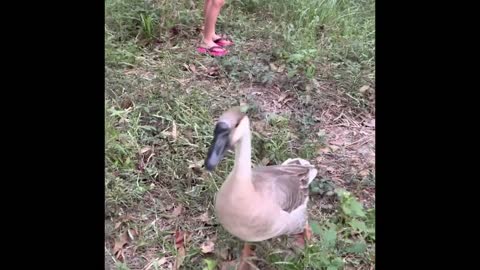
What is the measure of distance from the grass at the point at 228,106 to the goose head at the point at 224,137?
1.32ft

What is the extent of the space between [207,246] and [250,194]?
0.33 metres

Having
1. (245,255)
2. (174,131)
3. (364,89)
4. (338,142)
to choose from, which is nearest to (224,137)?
(245,255)

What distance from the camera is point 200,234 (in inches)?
71.6

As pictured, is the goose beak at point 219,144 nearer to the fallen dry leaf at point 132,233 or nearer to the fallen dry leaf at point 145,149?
the fallen dry leaf at point 132,233

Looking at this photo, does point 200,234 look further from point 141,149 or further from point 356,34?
point 356,34

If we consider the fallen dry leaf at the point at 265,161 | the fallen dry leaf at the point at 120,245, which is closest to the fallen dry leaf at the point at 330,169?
the fallen dry leaf at the point at 265,161

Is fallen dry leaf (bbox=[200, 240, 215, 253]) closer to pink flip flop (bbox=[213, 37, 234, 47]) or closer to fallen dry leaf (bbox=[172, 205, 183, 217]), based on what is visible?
fallen dry leaf (bbox=[172, 205, 183, 217])

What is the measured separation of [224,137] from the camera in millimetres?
1454

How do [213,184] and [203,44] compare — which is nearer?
[213,184]

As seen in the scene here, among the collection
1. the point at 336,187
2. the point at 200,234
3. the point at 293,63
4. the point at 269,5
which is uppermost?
the point at 269,5

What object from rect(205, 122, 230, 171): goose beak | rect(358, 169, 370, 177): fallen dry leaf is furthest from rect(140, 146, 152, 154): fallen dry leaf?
rect(358, 169, 370, 177): fallen dry leaf

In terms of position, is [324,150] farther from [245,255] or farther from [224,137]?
[224,137]

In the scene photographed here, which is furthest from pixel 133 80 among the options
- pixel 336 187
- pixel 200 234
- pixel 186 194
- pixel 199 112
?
pixel 336 187
